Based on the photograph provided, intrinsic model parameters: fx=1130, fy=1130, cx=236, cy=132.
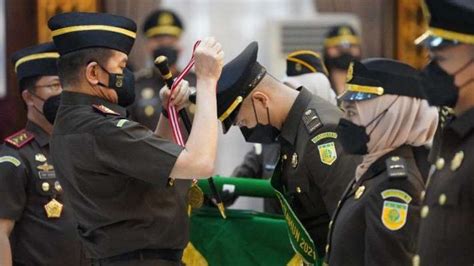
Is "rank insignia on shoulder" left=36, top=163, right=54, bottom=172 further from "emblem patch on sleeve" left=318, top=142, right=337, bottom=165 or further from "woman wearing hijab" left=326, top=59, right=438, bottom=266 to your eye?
"woman wearing hijab" left=326, top=59, right=438, bottom=266

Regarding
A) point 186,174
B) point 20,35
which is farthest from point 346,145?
point 20,35

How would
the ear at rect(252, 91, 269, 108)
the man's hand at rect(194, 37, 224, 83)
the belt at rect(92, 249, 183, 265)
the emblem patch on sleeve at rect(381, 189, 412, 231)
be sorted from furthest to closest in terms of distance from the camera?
the ear at rect(252, 91, 269, 108)
the belt at rect(92, 249, 183, 265)
the man's hand at rect(194, 37, 224, 83)
the emblem patch on sleeve at rect(381, 189, 412, 231)

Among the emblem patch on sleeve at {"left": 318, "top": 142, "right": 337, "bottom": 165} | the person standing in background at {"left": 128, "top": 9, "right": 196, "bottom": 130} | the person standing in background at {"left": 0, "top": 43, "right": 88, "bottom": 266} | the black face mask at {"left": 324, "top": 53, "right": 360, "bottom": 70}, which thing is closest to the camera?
the emblem patch on sleeve at {"left": 318, "top": 142, "right": 337, "bottom": 165}

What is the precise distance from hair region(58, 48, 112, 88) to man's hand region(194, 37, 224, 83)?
1.18ft

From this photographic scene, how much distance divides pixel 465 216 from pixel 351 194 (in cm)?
74

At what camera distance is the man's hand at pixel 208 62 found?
3.74 meters

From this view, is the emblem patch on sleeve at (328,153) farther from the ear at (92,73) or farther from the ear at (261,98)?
the ear at (92,73)

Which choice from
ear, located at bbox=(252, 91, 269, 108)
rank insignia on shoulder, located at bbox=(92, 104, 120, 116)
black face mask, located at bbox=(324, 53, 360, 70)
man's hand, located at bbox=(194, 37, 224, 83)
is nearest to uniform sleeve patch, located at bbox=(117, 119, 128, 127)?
rank insignia on shoulder, located at bbox=(92, 104, 120, 116)

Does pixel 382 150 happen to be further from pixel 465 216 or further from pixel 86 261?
pixel 86 261

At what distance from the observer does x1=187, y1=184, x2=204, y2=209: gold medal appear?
14.5ft

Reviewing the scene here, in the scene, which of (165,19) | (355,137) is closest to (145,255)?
(355,137)

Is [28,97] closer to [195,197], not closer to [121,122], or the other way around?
[195,197]

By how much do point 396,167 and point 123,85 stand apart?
1.04m

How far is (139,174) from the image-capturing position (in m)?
3.70
